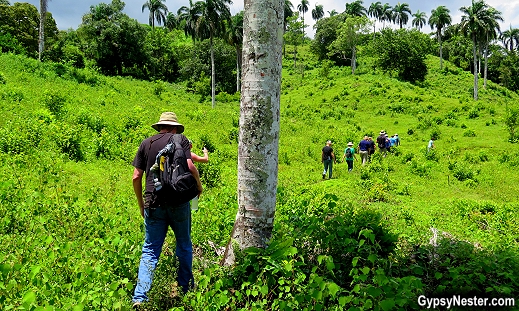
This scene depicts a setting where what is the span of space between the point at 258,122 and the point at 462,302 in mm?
2445

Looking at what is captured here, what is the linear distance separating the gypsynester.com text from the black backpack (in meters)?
2.31

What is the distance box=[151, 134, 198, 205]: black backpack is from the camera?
3.41 metres

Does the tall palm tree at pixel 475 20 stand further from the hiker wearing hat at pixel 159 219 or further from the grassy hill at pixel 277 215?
the hiker wearing hat at pixel 159 219

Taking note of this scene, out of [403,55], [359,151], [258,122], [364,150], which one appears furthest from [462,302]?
[403,55]

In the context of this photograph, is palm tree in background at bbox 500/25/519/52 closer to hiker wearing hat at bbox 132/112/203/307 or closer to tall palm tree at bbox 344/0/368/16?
tall palm tree at bbox 344/0/368/16

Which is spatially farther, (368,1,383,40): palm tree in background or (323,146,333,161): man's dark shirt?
(368,1,383,40): palm tree in background

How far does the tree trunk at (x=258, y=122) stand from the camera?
3574 millimetres

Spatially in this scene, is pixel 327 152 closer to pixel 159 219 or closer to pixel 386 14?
pixel 159 219

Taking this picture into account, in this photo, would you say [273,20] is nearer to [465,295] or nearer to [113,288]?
[113,288]

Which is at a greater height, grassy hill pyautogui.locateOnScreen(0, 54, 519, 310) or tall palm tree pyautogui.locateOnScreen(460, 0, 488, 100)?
tall palm tree pyautogui.locateOnScreen(460, 0, 488, 100)

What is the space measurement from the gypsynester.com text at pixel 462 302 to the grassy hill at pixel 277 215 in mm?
93

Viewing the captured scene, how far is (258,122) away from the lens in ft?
11.8

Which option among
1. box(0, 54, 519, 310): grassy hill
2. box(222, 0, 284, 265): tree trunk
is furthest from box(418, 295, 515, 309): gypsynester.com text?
box(222, 0, 284, 265): tree trunk

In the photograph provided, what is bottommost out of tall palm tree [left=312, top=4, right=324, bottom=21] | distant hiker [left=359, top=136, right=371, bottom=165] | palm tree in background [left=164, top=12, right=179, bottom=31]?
distant hiker [left=359, top=136, right=371, bottom=165]
